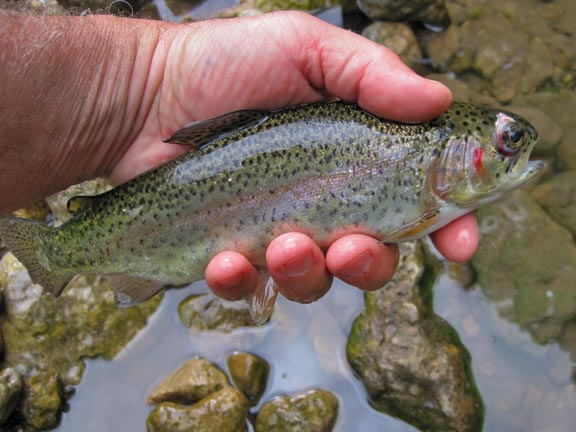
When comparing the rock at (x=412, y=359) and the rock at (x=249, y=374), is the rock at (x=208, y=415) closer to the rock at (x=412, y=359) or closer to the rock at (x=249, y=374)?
the rock at (x=249, y=374)

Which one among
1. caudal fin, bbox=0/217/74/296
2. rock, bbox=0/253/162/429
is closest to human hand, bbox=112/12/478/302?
caudal fin, bbox=0/217/74/296

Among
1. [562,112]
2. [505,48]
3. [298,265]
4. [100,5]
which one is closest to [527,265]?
[562,112]

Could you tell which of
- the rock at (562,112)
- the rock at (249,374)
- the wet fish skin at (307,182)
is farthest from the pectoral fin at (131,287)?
the rock at (562,112)

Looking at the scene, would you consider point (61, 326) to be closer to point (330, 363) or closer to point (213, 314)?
point (213, 314)

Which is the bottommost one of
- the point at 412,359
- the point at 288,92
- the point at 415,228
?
the point at 412,359

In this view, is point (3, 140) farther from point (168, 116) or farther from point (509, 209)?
point (509, 209)

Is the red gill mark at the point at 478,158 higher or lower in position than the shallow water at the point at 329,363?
higher
